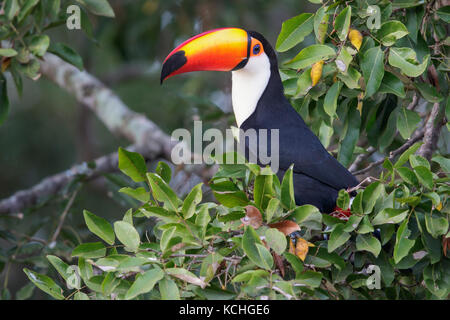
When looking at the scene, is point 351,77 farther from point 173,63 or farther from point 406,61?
point 173,63

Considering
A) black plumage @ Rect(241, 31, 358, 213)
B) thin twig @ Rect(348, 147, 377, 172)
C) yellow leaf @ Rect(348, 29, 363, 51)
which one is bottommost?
thin twig @ Rect(348, 147, 377, 172)

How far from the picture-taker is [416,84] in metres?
3.00

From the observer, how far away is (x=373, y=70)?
2762mm

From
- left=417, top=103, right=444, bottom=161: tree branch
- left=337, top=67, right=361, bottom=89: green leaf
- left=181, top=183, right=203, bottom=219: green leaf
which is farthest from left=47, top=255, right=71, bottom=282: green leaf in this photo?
left=417, top=103, right=444, bottom=161: tree branch

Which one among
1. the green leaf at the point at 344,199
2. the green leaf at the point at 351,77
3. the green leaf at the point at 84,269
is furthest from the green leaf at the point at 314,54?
the green leaf at the point at 84,269

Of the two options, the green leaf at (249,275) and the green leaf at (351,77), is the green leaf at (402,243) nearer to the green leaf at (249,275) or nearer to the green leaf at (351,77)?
the green leaf at (249,275)

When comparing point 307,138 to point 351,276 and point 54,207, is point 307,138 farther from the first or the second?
point 54,207

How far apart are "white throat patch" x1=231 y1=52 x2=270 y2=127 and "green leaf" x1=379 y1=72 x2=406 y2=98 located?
2.74 ft

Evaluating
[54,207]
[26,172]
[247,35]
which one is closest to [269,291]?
[247,35]

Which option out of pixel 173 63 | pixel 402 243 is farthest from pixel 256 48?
pixel 402 243

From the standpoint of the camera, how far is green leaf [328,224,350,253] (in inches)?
92.9

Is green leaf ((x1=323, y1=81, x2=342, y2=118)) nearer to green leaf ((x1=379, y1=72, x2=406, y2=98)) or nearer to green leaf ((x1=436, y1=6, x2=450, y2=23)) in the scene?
green leaf ((x1=379, y1=72, x2=406, y2=98))

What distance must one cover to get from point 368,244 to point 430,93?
0.94m

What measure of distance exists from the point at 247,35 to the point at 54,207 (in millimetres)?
2042
